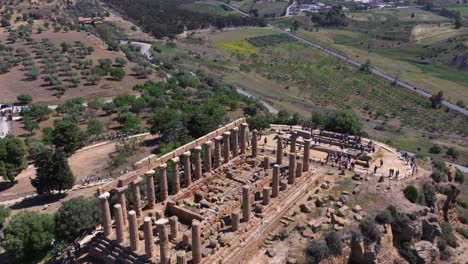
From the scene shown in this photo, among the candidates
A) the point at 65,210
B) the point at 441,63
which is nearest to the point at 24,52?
the point at 65,210

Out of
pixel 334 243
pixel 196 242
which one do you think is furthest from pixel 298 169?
pixel 196 242

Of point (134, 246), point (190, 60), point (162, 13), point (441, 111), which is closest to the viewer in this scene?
point (134, 246)

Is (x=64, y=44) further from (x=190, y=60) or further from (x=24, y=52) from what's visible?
(x=190, y=60)

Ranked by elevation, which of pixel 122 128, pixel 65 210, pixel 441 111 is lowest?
pixel 441 111

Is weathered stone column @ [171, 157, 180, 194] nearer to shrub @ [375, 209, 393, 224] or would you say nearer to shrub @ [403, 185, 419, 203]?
shrub @ [375, 209, 393, 224]

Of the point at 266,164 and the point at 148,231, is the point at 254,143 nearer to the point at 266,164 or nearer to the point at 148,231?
the point at 266,164

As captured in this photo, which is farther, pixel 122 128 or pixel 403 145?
pixel 403 145
